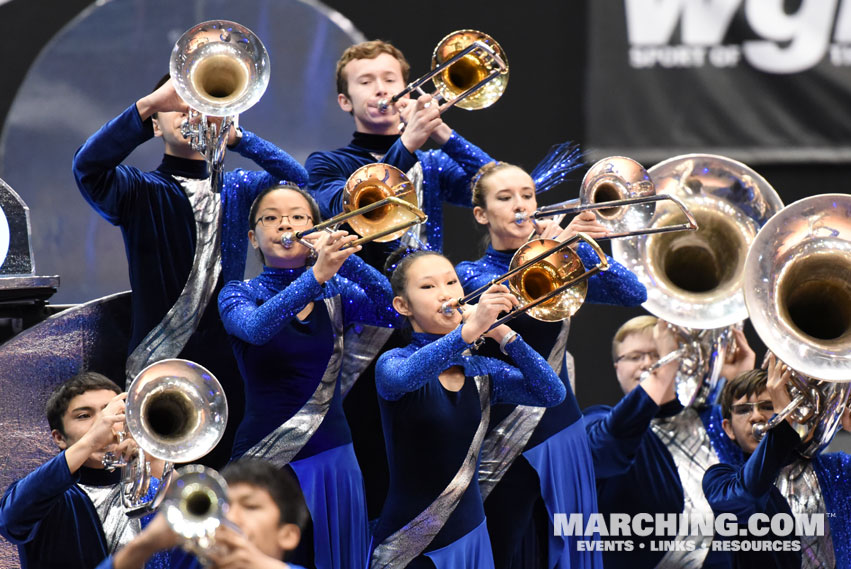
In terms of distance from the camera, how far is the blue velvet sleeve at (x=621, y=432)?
11.6 ft

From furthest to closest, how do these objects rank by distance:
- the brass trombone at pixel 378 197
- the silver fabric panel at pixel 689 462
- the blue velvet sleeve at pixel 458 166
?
1. the silver fabric panel at pixel 689 462
2. the blue velvet sleeve at pixel 458 166
3. the brass trombone at pixel 378 197

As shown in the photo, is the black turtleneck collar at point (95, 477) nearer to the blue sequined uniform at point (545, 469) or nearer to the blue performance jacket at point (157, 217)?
the blue performance jacket at point (157, 217)

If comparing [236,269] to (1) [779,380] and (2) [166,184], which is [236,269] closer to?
(2) [166,184]

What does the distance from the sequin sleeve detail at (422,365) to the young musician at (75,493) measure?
0.58m

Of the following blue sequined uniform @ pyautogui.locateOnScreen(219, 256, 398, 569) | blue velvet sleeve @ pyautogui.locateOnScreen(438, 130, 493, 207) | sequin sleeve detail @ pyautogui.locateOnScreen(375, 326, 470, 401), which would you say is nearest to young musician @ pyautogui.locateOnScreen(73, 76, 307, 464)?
blue sequined uniform @ pyautogui.locateOnScreen(219, 256, 398, 569)

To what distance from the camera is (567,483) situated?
343cm

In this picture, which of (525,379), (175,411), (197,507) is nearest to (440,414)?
(525,379)

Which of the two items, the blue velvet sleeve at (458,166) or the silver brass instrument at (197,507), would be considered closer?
the silver brass instrument at (197,507)

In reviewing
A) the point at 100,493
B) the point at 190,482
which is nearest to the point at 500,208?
the point at 100,493

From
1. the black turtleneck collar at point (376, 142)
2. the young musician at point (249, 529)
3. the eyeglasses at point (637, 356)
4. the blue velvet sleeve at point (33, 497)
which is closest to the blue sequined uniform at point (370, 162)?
the black turtleneck collar at point (376, 142)

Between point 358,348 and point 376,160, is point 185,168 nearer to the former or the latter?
point 376,160

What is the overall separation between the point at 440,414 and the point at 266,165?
0.89 meters

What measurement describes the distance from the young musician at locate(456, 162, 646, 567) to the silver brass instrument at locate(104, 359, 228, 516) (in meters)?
0.87

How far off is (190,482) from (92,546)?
1.17 m
